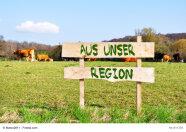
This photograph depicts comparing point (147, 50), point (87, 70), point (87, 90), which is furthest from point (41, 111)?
point (87, 90)

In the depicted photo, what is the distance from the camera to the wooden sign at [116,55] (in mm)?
5363

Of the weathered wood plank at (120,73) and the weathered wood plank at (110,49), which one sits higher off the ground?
the weathered wood plank at (110,49)

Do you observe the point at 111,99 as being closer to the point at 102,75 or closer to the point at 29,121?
the point at 102,75

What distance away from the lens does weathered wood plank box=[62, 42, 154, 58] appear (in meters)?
5.39

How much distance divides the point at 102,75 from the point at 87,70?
39 cm

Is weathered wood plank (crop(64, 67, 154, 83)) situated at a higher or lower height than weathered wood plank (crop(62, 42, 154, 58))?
lower

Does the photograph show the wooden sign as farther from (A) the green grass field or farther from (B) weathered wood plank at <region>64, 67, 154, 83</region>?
(A) the green grass field

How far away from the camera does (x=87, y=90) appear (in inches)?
351

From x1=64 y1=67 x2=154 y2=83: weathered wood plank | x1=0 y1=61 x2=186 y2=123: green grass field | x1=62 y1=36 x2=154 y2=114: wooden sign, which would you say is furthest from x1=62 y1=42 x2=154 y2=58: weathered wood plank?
x1=0 y1=61 x2=186 y2=123: green grass field

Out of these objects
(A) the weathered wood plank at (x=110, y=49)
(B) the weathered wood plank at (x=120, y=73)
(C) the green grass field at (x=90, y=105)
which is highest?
(A) the weathered wood plank at (x=110, y=49)

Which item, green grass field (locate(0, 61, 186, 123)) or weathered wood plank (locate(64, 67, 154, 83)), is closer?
green grass field (locate(0, 61, 186, 123))

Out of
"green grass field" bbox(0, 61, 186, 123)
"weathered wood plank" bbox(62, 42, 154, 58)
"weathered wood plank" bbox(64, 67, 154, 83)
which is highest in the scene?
"weathered wood plank" bbox(62, 42, 154, 58)

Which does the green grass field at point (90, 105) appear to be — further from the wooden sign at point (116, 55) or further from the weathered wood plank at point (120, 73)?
the weathered wood plank at point (120, 73)

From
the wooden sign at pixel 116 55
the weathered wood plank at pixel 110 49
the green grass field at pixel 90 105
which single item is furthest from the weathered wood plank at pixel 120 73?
the green grass field at pixel 90 105
